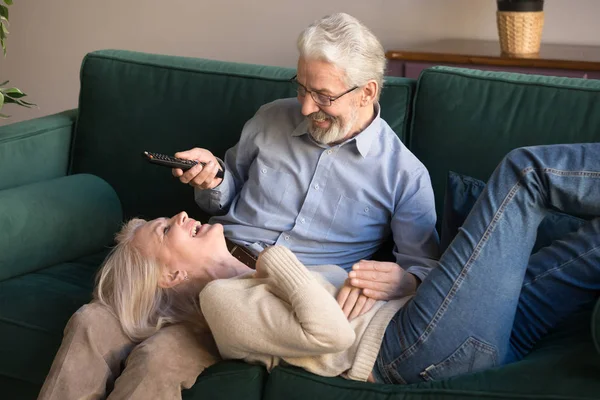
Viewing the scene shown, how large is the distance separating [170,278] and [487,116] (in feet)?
3.09

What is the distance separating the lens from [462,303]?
185 cm

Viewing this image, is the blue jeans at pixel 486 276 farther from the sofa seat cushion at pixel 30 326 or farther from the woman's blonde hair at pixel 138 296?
the sofa seat cushion at pixel 30 326

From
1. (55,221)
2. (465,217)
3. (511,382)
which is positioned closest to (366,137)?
(465,217)

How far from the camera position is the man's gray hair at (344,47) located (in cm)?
216

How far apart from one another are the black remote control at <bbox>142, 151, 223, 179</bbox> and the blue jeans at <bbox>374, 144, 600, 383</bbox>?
0.69 m

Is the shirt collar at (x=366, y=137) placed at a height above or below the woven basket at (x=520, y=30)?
below

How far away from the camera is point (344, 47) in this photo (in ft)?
7.13

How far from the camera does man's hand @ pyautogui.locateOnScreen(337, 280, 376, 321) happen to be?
77.4 inches

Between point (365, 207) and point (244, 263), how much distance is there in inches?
13.2

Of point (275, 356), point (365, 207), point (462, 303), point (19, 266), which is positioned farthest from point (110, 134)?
point (462, 303)

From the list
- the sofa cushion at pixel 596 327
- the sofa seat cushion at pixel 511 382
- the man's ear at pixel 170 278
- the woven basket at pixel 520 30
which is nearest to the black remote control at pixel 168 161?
the man's ear at pixel 170 278

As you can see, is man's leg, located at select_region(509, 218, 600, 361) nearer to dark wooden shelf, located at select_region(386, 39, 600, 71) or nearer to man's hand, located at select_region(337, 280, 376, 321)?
man's hand, located at select_region(337, 280, 376, 321)

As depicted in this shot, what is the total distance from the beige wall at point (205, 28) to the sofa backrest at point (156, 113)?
1.11m

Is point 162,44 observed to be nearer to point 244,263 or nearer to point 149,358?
point 244,263
